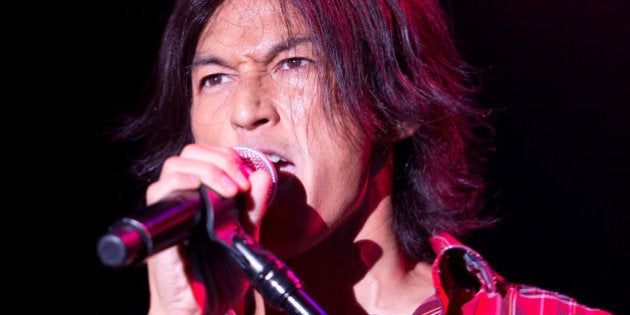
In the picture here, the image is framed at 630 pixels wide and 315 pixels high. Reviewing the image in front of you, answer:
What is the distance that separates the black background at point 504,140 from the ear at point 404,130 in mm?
649

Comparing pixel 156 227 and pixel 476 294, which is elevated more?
pixel 156 227

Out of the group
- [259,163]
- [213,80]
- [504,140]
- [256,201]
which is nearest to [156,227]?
[256,201]

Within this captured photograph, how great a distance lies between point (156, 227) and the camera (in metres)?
0.87

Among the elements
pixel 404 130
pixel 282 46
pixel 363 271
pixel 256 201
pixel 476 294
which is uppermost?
pixel 282 46

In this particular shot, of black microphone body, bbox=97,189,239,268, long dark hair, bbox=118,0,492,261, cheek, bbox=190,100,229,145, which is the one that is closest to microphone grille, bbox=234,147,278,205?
black microphone body, bbox=97,189,239,268

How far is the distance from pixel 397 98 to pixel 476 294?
2.14 ft

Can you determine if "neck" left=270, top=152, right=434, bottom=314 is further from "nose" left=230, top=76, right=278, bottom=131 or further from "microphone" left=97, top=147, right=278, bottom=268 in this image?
"microphone" left=97, top=147, right=278, bottom=268

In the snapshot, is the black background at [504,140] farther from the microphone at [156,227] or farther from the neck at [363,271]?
the microphone at [156,227]

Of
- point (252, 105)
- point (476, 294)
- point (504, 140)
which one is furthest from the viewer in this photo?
point (504, 140)

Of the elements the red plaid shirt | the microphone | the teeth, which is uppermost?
the microphone

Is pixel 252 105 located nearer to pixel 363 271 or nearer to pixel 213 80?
pixel 213 80

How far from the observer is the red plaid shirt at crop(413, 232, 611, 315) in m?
1.71

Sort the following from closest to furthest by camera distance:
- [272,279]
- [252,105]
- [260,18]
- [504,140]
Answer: [272,279]
[252,105]
[260,18]
[504,140]

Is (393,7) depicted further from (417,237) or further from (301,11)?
(417,237)
